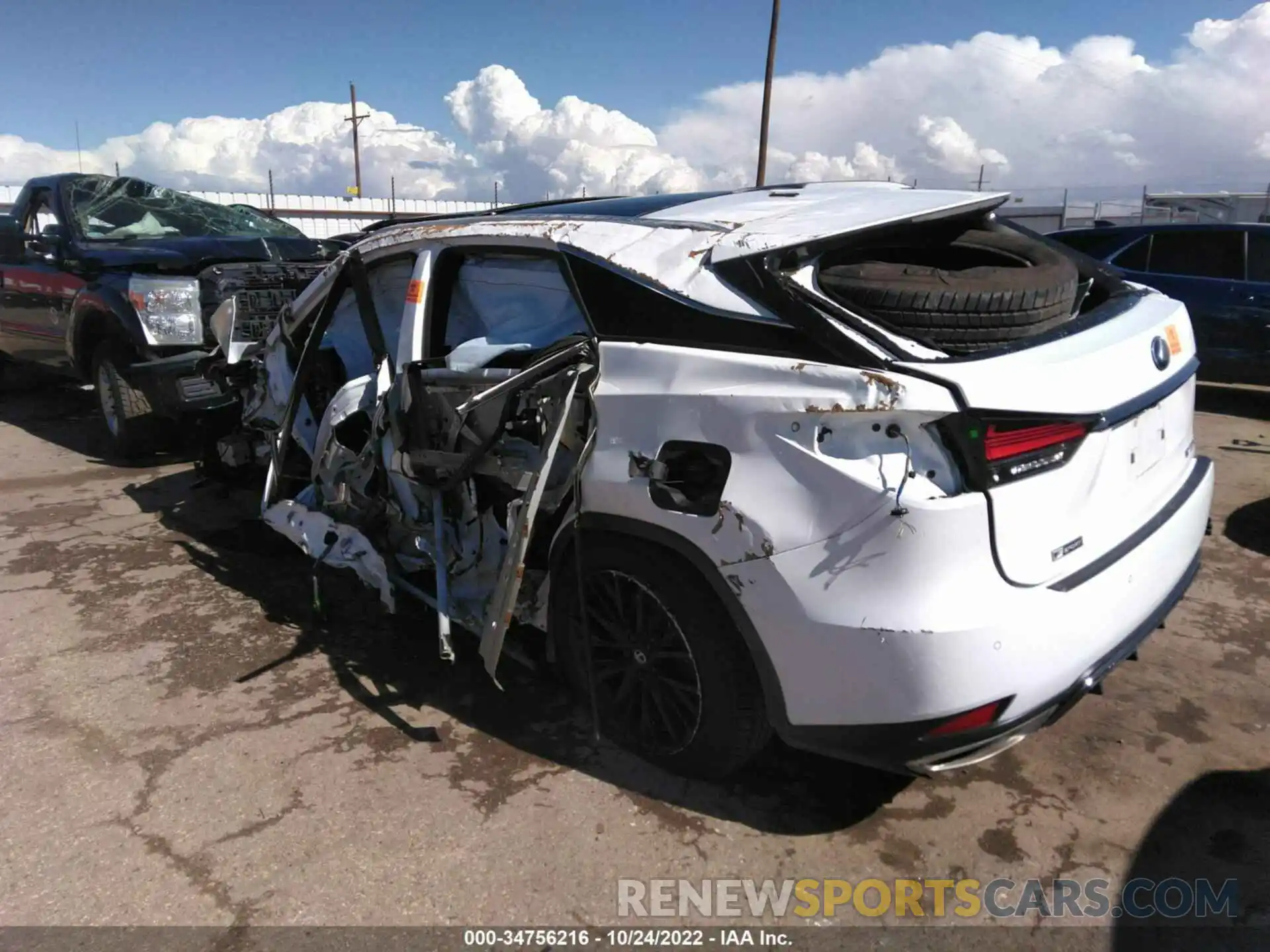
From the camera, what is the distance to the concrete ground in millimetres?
2367

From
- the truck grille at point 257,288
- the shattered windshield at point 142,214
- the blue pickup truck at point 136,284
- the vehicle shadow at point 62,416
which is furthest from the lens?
the shattered windshield at point 142,214

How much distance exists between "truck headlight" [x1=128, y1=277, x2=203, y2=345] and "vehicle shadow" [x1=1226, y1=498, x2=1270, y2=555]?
6429 millimetres

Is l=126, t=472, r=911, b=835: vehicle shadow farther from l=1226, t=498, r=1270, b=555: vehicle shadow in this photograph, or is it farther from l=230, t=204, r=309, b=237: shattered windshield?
l=230, t=204, r=309, b=237: shattered windshield

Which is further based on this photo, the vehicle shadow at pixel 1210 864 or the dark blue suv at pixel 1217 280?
the dark blue suv at pixel 1217 280

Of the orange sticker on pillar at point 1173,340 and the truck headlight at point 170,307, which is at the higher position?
the orange sticker on pillar at point 1173,340

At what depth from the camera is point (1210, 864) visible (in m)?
2.37

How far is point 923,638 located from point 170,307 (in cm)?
560

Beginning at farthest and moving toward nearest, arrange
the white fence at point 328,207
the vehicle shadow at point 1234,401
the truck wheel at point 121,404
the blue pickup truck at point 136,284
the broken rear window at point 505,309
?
the white fence at point 328,207
the vehicle shadow at point 1234,401
the truck wheel at point 121,404
the blue pickup truck at point 136,284
the broken rear window at point 505,309

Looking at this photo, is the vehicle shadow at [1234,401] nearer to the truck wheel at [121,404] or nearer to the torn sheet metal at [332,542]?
the torn sheet metal at [332,542]

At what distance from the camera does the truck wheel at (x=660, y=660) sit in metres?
2.43

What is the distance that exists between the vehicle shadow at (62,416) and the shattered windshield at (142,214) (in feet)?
5.58

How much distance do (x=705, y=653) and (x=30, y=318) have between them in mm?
7425

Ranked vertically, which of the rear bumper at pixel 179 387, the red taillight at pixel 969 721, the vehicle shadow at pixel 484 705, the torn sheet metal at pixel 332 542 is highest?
the rear bumper at pixel 179 387

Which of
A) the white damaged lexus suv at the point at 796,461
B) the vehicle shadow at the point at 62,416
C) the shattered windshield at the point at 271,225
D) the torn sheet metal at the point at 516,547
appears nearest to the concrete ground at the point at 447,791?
the white damaged lexus suv at the point at 796,461
